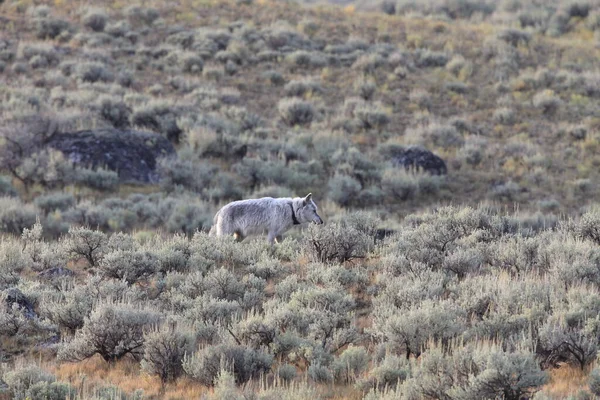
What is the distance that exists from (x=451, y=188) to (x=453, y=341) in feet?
54.5

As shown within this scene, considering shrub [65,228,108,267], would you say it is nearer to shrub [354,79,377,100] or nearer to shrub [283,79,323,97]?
shrub [283,79,323,97]

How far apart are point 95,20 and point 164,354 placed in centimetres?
3074

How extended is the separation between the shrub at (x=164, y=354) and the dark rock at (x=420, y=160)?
56.2 feet

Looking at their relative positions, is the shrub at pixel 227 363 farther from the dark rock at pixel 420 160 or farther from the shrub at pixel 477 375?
the dark rock at pixel 420 160

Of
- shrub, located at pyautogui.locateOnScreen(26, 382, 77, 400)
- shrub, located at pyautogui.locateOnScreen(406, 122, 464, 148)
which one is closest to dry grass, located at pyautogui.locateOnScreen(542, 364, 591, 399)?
shrub, located at pyautogui.locateOnScreen(26, 382, 77, 400)

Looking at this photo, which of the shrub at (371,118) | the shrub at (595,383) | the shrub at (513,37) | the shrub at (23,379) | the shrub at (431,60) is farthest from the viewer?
the shrub at (513,37)

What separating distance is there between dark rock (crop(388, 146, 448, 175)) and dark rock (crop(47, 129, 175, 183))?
754cm

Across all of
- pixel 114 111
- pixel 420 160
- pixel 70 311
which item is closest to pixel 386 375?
pixel 70 311

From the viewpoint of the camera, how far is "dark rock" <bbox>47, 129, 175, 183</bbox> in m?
22.6

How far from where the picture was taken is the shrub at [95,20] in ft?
117

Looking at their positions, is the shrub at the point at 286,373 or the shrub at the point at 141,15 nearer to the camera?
the shrub at the point at 286,373

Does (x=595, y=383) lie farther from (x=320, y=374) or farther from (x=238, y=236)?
(x=238, y=236)

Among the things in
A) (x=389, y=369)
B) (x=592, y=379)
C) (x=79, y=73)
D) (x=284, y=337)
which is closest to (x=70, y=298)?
(x=284, y=337)

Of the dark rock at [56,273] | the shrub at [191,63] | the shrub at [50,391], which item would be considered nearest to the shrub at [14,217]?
the dark rock at [56,273]
